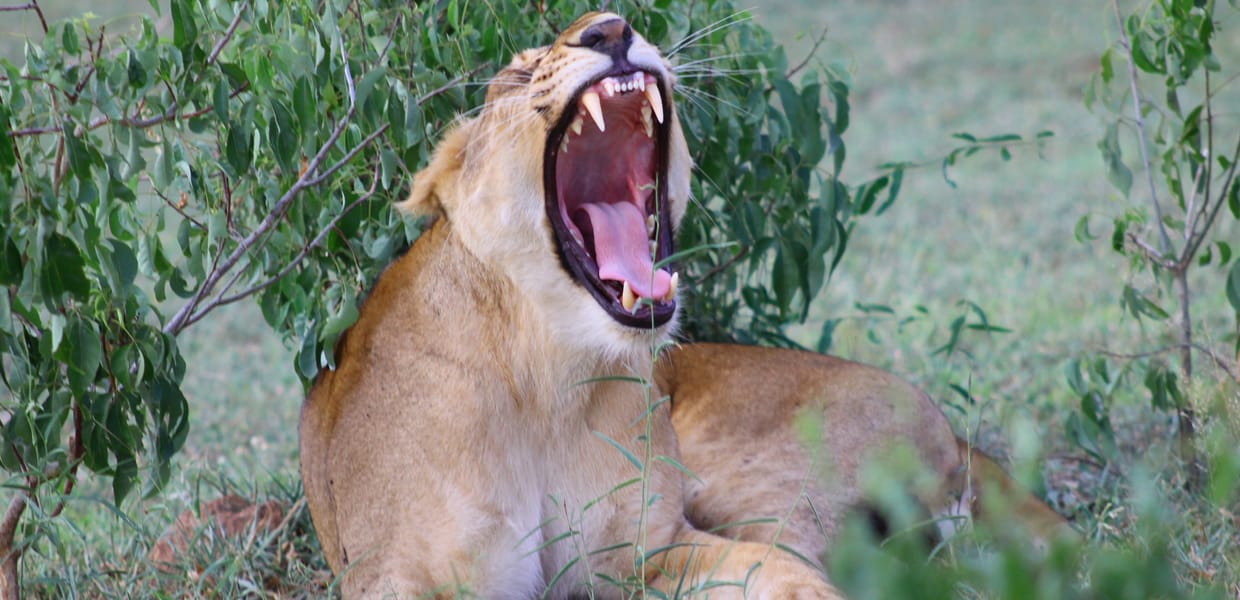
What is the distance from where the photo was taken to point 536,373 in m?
2.61

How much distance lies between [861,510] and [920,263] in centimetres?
382

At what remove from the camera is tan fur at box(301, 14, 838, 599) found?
2.54 metres

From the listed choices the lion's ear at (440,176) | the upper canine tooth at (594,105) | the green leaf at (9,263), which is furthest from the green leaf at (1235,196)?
the green leaf at (9,263)

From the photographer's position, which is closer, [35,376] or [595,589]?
[35,376]

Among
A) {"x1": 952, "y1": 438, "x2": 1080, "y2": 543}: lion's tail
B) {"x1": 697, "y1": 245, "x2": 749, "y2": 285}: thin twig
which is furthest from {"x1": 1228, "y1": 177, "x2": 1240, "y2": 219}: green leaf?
{"x1": 697, "y1": 245, "x2": 749, "y2": 285}: thin twig

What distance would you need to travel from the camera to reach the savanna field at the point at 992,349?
2479mm

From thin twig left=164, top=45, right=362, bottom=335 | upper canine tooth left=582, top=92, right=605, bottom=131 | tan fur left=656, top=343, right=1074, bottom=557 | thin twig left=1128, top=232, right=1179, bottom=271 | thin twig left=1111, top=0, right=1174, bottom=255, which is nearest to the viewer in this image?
upper canine tooth left=582, top=92, right=605, bottom=131

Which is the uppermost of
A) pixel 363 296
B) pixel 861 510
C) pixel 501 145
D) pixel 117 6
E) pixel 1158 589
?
pixel 1158 589

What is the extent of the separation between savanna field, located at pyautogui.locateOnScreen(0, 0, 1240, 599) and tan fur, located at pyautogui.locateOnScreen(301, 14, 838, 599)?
0.82 ft

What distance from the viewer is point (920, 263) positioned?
6.75 metres

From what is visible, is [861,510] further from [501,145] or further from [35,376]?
[35,376]

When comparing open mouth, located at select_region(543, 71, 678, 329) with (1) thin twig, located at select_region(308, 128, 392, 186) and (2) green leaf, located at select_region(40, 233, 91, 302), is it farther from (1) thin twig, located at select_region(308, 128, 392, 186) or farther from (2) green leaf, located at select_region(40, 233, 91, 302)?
(2) green leaf, located at select_region(40, 233, 91, 302)

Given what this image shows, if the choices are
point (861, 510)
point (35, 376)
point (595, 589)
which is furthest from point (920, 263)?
point (35, 376)

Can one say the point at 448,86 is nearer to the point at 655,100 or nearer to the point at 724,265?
the point at 655,100
